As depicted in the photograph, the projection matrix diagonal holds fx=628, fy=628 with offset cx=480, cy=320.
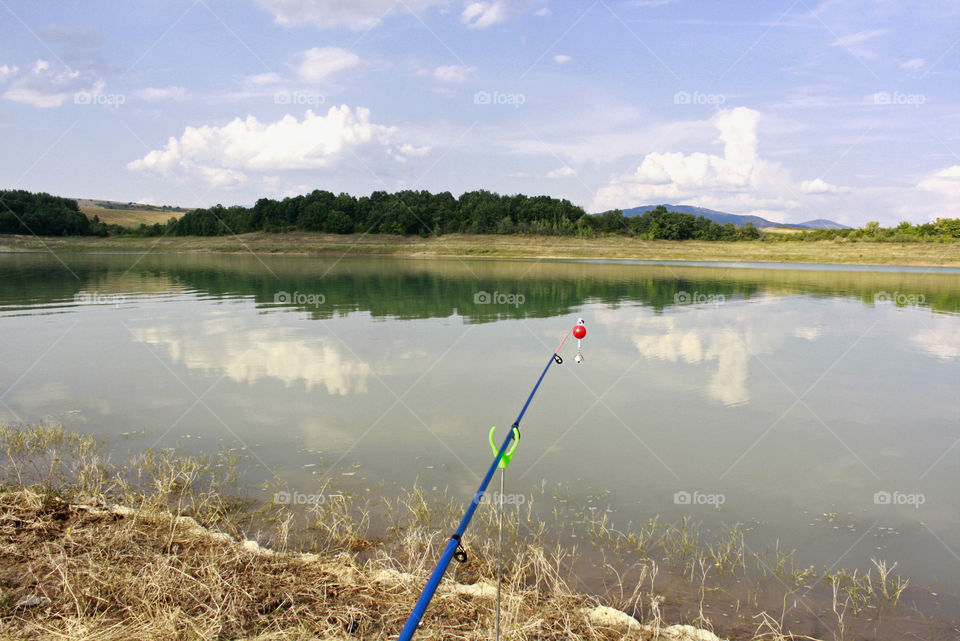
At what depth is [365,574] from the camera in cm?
415

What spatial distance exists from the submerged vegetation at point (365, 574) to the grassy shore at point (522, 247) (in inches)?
2313

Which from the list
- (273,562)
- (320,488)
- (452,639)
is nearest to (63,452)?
(320,488)

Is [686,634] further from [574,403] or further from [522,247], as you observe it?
[522,247]

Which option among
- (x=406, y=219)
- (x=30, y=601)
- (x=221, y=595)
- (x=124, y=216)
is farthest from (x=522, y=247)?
(x=124, y=216)

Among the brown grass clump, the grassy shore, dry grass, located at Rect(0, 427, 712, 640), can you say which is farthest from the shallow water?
the grassy shore

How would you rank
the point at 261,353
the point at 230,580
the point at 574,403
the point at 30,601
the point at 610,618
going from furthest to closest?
1. the point at 261,353
2. the point at 574,403
3. the point at 230,580
4. the point at 610,618
5. the point at 30,601

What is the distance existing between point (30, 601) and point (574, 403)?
6896 millimetres

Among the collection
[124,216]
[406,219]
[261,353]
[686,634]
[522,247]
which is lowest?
[686,634]

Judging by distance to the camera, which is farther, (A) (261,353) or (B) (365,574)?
(A) (261,353)

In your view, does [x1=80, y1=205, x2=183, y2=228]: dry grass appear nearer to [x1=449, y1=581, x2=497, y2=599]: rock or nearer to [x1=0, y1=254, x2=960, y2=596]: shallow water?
[x1=0, y1=254, x2=960, y2=596]: shallow water

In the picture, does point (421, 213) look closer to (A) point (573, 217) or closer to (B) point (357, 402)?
(A) point (573, 217)

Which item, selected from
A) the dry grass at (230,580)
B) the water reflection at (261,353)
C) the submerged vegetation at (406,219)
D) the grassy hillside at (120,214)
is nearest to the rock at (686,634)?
the dry grass at (230,580)

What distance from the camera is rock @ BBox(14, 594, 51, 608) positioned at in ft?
11.9

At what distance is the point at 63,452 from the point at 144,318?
11568mm
